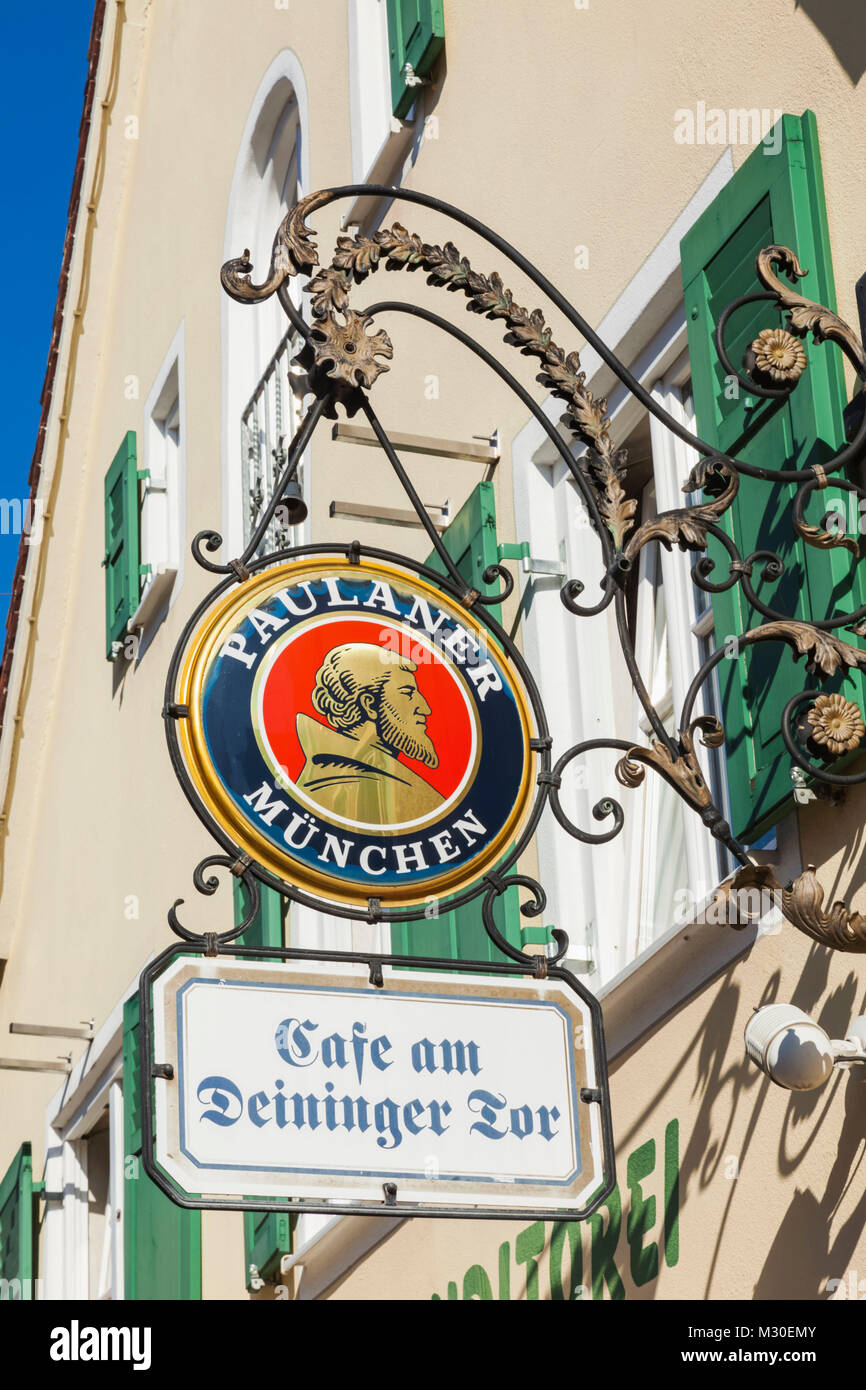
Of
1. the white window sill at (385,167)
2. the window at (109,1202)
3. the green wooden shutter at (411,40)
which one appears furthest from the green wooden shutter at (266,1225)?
the green wooden shutter at (411,40)

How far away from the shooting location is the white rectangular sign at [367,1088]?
3.56 metres

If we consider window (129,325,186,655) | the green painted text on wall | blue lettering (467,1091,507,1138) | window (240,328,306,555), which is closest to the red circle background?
blue lettering (467,1091,507,1138)

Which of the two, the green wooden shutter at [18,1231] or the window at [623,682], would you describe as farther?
the green wooden shutter at [18,1231]

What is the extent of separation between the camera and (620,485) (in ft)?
13.6

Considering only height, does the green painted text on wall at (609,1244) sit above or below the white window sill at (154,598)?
below

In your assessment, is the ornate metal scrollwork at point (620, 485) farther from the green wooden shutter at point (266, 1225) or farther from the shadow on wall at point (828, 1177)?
the green wooden shutter at point (266, 1225)

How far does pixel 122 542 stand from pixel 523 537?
4826mm

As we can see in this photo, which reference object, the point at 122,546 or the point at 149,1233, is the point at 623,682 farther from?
the point at 122,546

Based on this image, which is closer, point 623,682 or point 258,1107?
point 258,1107

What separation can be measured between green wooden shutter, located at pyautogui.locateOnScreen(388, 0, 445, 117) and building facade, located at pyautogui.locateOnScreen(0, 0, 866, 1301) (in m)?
0.02

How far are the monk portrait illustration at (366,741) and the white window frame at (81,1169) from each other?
18.3 feet
